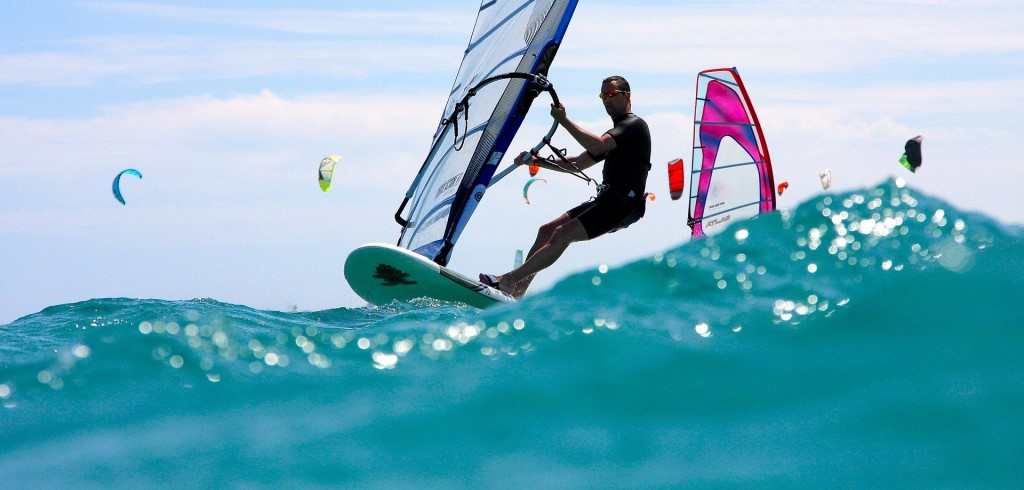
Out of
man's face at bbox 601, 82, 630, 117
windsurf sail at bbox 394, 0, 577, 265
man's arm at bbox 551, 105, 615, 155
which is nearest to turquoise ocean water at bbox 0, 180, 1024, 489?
man's arm at bbox 551, 105, 615, 155

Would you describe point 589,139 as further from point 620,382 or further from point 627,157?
point 620,382

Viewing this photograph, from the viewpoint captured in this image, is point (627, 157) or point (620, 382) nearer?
point (620, 382)

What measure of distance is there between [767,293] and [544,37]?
3333 mm

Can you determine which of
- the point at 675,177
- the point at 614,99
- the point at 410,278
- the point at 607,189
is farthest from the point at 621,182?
the point at 675,177

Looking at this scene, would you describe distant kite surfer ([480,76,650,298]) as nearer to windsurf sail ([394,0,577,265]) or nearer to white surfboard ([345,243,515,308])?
white surfboard ([345,243,515,308])

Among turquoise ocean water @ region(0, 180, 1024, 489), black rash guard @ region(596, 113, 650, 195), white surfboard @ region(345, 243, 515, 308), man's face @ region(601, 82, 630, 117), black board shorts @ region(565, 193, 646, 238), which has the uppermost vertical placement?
man's face @ region(601, 82, 630, 117)

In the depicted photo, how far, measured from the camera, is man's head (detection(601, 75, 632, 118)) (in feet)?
22.1

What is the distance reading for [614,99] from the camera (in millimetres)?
6762

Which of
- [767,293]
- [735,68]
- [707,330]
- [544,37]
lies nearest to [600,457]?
[707,330]

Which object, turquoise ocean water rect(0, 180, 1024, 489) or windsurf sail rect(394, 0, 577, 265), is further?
windsurf sail rect(394, 0, 577, 265)

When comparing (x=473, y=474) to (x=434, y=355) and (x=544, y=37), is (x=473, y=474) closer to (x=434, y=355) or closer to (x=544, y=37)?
(x=434, y=355)

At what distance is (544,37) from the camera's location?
7645mm

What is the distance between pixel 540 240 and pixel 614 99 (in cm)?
99

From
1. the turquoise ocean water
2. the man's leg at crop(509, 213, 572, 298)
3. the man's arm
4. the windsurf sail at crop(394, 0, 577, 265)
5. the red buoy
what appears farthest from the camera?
the red buoy
